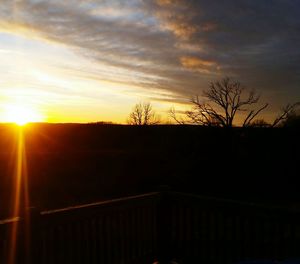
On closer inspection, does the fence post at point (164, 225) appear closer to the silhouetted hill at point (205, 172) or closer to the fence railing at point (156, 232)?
the fence railing at point (156, 232)

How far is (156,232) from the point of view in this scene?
176 inches

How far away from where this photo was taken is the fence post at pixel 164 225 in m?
4.46

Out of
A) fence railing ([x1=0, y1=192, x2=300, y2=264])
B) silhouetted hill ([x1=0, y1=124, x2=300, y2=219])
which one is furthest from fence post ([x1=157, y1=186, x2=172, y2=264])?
silhouetted hill ([x1=0, y1=124, x2=300, y2=219])

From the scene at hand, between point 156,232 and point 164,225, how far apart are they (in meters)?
0.13

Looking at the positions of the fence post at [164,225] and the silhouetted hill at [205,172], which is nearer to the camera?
the fence post at [164,225]

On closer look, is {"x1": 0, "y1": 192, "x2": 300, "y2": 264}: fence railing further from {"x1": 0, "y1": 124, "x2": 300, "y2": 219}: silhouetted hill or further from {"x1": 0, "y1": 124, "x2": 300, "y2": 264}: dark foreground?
{"x1": 0, "y1": 124, "x2": 300, "y2": 219}: silhouetted hill

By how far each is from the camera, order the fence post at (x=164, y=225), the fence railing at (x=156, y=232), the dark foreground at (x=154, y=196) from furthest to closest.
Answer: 1. the fence post at (x=164, y=225)
2. the dark foreground at (x=154, y=196)
3. the fence railing at (x=156, y=232)

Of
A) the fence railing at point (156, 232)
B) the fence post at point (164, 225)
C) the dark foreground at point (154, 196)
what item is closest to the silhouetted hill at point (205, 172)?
the dark foreground at point (154, 196)

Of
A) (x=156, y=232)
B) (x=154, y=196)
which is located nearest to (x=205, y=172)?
(x=156, y=232)

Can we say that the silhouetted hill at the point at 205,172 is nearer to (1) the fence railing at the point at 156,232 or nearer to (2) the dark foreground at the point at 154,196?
(2) the dark foreground at the point at 154,196

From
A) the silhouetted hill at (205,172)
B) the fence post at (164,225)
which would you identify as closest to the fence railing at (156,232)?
the fence post at (164,225)

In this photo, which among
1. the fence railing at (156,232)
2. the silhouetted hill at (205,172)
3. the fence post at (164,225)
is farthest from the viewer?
the silhouetted hill at (205,172)

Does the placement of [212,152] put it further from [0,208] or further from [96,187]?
[0,208]

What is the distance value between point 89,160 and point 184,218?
29557mm
